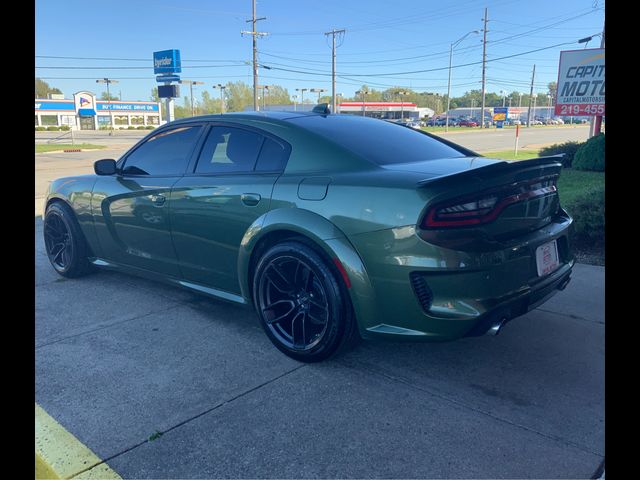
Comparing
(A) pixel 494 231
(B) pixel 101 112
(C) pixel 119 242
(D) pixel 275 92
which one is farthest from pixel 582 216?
(D) pixel 275 92

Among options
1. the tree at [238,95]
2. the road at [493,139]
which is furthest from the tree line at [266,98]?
the road at [493,139]

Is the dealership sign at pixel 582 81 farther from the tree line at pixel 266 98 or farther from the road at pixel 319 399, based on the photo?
the tree line at pixel 266 98

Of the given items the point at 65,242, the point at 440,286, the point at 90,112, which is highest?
the point at 90,112

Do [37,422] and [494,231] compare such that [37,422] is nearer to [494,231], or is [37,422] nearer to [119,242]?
[119,242]

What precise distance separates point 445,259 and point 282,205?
3.63 ft

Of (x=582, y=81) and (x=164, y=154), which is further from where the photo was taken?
(x=582, y=81)

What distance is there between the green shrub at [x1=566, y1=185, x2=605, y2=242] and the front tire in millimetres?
3843

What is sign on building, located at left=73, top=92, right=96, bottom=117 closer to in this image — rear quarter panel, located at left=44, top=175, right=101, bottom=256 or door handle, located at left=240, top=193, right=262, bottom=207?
rear quarter panel, located at left=44, top=175, right=101, bottom=256

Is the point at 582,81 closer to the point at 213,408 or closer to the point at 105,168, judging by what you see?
the point at 105,168

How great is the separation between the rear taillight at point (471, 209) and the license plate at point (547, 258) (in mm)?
377

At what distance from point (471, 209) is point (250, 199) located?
145 cm

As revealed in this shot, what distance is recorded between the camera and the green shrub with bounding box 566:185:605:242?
19.9 ft

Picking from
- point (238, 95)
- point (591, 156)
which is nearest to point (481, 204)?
point (591, 156)

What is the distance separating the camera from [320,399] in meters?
2.99
